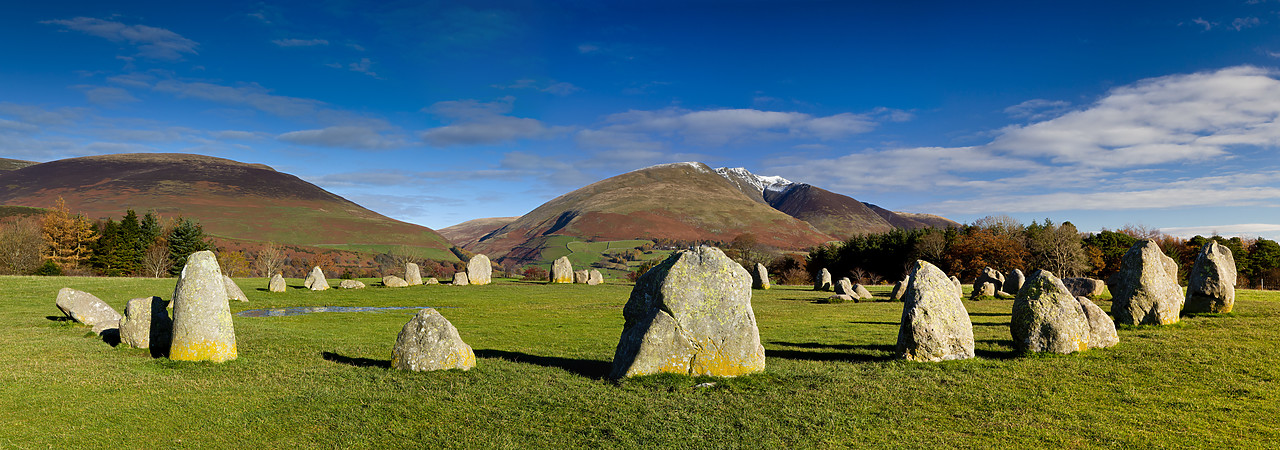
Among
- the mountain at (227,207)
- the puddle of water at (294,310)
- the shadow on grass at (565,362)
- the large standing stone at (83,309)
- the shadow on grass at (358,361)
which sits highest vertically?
the mountain at (227,207)

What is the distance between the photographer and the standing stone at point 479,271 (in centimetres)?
4266

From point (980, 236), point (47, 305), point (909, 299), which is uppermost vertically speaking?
point (980, 236)

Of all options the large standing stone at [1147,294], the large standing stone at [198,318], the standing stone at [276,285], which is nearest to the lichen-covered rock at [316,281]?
the standing stone at [276,285]

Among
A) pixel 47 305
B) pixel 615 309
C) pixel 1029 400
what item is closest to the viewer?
pixel 1029 400

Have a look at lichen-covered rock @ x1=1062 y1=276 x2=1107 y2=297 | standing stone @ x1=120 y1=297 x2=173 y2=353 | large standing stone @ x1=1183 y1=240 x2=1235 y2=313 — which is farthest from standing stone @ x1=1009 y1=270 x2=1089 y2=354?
standing stone @ x1=120 y1=297 x2=173 y2=353

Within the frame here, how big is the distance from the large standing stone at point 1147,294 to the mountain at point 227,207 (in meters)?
134

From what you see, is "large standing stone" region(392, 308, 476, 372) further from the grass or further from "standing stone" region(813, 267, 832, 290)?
"standing stone" region(813, 267, 832, 290)

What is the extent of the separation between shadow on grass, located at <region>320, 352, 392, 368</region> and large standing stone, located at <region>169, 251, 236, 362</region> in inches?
80.0

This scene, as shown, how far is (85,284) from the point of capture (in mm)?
30734

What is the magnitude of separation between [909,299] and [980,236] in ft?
159

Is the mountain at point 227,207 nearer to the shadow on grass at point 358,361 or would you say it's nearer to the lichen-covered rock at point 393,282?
the lichen-covered rock at point 393,282

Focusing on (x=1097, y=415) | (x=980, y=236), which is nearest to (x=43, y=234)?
(x=1097, y=415)

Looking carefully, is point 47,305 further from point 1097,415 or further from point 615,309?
point 1097,415

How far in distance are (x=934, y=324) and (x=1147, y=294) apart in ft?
29.6
